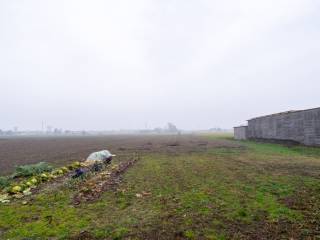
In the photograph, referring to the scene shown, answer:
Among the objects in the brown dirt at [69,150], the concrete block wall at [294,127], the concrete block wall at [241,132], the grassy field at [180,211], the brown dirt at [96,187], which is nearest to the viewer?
the grassy field at [180,211]

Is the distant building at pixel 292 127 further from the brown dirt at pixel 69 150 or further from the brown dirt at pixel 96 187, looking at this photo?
the brown dirt at pixel 96 187

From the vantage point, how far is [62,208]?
7.66 meters

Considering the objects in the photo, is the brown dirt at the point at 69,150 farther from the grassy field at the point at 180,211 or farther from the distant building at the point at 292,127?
the grassy field at the point at 180,211

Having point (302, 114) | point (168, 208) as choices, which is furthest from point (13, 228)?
point (302, 114)

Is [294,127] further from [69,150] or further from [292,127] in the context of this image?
[69,150]

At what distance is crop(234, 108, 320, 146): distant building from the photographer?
78.0 ft

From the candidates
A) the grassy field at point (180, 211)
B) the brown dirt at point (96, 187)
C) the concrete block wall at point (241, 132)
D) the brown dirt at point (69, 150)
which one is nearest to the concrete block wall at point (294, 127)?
the brown dirt at point (69, 150)

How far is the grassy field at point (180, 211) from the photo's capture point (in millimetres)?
5656

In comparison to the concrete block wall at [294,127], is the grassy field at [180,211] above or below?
below

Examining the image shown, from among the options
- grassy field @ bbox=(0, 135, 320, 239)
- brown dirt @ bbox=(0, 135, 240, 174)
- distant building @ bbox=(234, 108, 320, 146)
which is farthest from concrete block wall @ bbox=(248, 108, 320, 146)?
grassy field @ bbox=(0, 135, 320, 239)

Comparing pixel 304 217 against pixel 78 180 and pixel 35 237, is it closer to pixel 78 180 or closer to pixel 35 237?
pixel 35 237

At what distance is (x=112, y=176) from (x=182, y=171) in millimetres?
3646

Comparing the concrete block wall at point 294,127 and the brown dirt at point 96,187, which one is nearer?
the brown dirt at point 96,187

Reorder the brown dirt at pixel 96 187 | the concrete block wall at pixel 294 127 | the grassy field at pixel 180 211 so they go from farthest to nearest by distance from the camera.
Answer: the concrete block wall at pixel 294 127, the brown dirt at pixel 96 187, the grassy field at pixel 180 211
